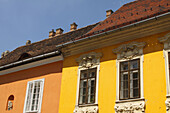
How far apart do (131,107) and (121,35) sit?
10.4 feet

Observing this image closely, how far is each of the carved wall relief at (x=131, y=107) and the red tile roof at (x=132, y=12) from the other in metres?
3.36

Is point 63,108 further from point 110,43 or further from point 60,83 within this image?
point 110,43

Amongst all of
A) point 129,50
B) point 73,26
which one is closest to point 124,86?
point 129,50

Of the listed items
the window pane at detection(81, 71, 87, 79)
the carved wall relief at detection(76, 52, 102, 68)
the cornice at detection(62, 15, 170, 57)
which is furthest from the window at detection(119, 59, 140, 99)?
the window pane at detection(81, 71, 87, 79)

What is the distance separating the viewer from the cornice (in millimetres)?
11289

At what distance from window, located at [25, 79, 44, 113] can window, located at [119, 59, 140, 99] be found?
4669 mm

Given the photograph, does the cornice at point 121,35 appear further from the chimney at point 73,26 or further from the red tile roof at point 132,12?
the chimney at point 73,26

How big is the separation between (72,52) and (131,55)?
3329mm

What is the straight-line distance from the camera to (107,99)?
39.0ft

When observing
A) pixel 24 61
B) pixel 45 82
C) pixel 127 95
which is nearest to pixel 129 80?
pixel 127 95

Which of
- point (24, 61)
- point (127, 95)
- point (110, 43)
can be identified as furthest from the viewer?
point (24, 61)

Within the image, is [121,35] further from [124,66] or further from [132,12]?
[132,12]

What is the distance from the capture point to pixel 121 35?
1227 cm

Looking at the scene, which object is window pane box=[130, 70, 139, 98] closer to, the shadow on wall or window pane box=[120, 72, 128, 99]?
window pane box=[120, 72, 128, 99]
